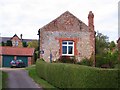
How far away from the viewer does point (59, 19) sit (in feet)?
118

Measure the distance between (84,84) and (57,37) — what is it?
860 inches

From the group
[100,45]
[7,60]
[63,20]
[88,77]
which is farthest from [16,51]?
[88,77]

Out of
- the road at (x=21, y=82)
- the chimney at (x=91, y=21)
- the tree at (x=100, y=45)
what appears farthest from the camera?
the tree at (x=100, y=45)

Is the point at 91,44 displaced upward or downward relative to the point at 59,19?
downward

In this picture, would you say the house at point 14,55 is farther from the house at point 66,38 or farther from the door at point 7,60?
the house at point 66,38

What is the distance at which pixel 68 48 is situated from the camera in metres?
35.9

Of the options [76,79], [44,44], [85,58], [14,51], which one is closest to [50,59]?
[44,44]

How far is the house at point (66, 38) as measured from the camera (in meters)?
35.6

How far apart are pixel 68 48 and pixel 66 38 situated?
4.14ft

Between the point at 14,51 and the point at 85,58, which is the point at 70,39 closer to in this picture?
the point at 85,58

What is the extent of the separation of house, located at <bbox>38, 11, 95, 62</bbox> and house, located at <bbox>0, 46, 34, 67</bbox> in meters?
23.1

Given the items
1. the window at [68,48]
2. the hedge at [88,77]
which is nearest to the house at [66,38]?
the window at [68,48]

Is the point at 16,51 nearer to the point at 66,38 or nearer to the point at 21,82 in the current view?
the point at 66,38

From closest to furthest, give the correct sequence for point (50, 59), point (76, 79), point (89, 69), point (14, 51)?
point (89, 69) → point (76, 79) → point (50, 59) → point (14, 51)
